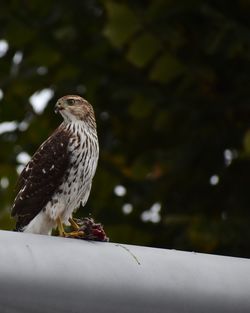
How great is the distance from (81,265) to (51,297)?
6.1 inches

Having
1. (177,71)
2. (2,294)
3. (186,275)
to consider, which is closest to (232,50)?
(177,71)

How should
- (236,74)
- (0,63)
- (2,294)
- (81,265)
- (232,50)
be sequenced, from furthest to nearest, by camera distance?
(0,63) → (236,74) → (232,50) → (81,265) → (2,294)

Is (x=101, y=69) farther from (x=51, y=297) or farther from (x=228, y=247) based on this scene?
(x=51, y=297)

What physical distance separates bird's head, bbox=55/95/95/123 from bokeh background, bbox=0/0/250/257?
3.55 feet

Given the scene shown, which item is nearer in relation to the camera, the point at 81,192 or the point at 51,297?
the point at 51,297

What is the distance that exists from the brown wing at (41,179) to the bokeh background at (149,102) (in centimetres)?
161

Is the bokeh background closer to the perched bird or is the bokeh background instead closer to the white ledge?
the perched bird

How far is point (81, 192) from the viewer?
5.16 m

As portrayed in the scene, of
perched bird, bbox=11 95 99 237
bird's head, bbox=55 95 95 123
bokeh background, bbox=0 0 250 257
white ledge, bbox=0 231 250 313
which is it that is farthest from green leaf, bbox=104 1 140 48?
white ledge, bbox=0 231 250 313

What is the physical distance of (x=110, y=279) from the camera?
94.5 inches

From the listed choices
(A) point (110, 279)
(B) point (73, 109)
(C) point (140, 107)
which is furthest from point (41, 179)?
(A) point (110, 279)

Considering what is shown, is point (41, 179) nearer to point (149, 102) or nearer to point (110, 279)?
point (149, 102)

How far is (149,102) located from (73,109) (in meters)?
1.70

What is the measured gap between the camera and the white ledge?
227cm
